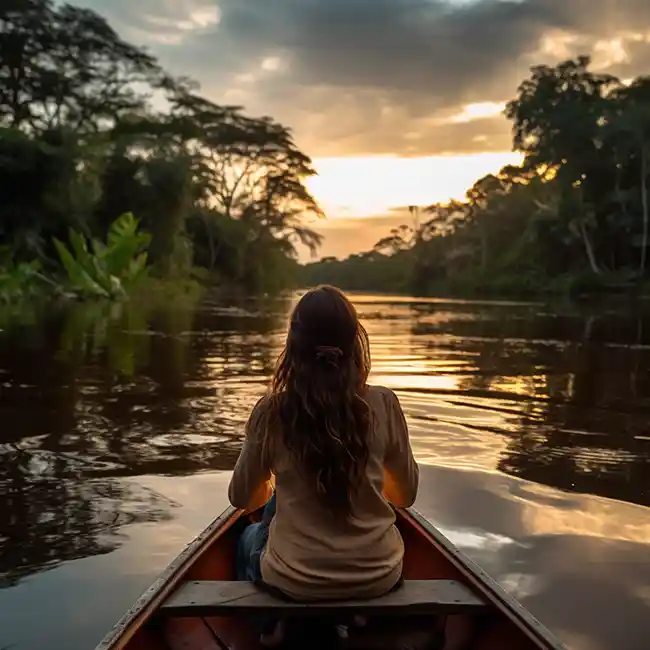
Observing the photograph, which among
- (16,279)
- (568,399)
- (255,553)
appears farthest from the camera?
(16,279)

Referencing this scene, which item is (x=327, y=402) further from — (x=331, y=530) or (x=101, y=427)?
(x=101, y=427)

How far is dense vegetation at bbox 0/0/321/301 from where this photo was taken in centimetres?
2308

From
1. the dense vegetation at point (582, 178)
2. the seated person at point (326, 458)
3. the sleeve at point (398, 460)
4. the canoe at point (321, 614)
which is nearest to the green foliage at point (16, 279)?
the canoe at point (321, 614)

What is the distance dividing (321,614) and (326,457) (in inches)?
14.1

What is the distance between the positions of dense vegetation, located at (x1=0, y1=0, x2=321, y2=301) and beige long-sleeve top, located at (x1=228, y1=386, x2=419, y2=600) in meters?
17.9

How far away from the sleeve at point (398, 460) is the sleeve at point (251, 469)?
0.31 m

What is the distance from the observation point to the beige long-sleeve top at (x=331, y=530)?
201cm

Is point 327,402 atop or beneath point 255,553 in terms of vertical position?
atop

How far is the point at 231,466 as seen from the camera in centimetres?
466

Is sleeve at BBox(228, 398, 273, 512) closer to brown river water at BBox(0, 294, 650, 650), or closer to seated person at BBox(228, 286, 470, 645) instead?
seated person at BBox(228, 286, 470, 645)

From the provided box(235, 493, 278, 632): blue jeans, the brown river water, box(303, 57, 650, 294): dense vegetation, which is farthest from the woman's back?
box(303, 57, 650, 294): dense vegetation

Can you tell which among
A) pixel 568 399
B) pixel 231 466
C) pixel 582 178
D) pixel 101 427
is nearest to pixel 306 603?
pixel 231 466

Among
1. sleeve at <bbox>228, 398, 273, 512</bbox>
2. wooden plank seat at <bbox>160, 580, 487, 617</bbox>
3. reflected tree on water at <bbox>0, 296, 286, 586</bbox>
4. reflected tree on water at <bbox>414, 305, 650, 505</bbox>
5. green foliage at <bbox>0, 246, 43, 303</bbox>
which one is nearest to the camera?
wooden plank seat at <bbox>160, 580, 487, 617</bbox>

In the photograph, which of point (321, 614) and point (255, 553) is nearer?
point (321, 614)
